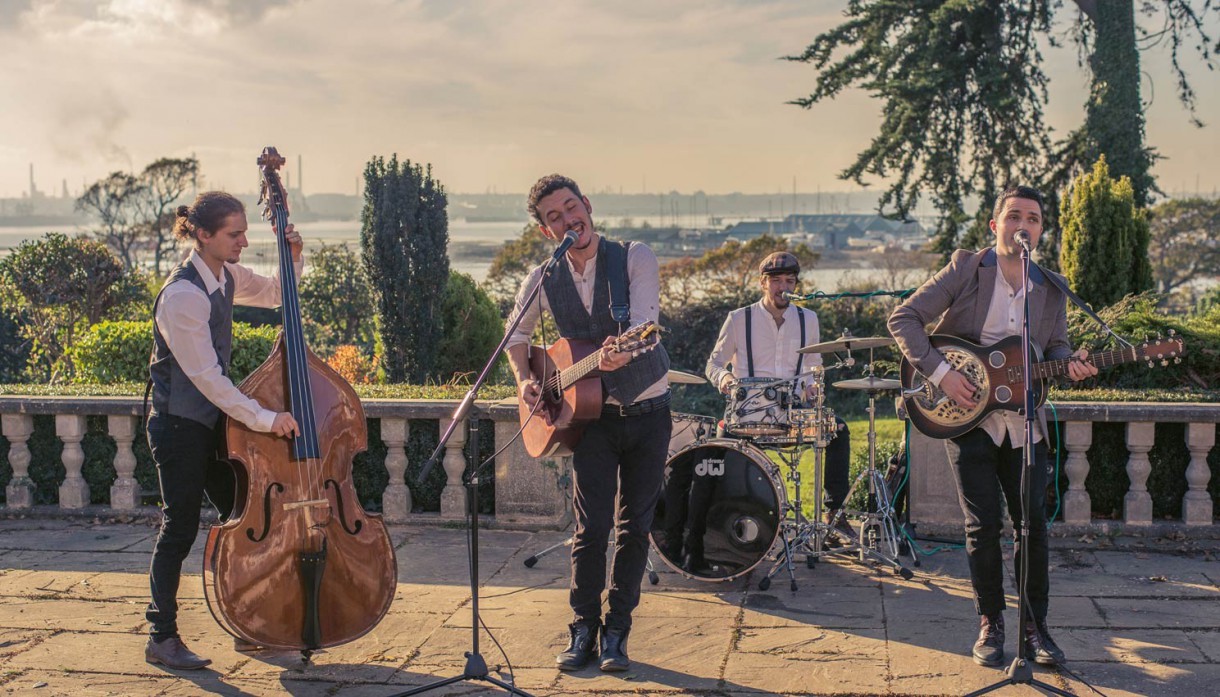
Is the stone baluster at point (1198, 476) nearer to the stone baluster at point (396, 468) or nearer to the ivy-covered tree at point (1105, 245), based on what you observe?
the stone baluster at point (396, 468)

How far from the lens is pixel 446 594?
604 centimetres

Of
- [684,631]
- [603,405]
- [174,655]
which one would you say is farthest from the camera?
[684,631]

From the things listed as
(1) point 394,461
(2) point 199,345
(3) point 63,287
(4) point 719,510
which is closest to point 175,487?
(2) point 199,345

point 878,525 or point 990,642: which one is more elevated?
point 878,525

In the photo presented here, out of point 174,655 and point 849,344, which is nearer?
point 174,655

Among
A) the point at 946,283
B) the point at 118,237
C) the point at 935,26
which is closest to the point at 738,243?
the point at 935,26

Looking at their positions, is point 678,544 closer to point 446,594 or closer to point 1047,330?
point 446,594

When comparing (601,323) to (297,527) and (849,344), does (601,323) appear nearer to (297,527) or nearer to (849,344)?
(297,527)

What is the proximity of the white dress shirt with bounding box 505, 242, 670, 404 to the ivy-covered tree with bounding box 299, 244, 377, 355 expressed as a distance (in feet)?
53.6

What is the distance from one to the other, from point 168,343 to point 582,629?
209cm

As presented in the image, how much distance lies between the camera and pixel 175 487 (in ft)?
16.0

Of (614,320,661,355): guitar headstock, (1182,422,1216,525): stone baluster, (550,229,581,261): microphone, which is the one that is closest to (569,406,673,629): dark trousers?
(614,320,661,355): guitar headstock

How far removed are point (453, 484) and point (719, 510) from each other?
79.8 inches

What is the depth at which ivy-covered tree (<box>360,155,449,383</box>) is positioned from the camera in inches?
543
